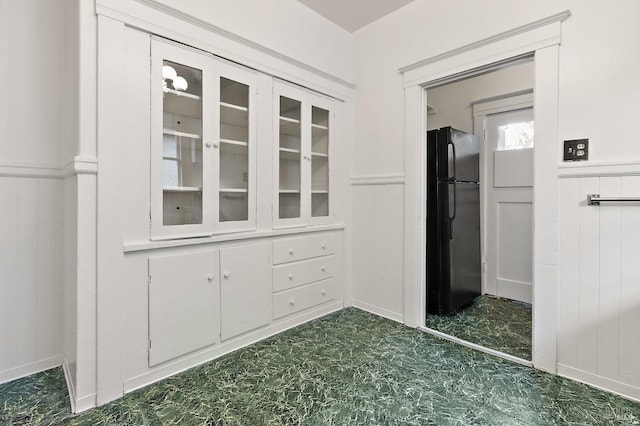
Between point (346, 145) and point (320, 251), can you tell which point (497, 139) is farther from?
point (320, 251)

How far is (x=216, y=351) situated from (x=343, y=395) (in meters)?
0.95

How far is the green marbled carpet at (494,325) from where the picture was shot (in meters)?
2.32

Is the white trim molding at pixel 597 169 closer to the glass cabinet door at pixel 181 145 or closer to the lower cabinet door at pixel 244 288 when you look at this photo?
the lower cabinet door at pixel 244 288

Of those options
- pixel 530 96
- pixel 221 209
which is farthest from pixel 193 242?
pixel 530 96

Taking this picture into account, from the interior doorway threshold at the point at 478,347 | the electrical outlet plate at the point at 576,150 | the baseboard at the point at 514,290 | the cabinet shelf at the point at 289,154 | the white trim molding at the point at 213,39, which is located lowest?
the interior doorway threshold at the point at 478,347

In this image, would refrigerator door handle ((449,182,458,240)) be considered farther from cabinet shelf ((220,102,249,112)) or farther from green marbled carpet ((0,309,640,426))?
cabinet shelf ((220,102,249,112))

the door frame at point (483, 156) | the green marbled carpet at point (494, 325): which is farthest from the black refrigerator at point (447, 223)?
the door frame at point (483, 156)

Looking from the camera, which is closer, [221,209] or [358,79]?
[221,209]

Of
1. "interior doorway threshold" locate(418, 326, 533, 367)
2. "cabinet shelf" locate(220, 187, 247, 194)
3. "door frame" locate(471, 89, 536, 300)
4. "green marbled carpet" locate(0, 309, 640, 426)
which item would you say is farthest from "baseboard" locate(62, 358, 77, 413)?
"door frame" locate(471, 89, 536, 300)

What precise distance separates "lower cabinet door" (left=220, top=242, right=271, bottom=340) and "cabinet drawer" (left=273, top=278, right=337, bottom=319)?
0.34ft

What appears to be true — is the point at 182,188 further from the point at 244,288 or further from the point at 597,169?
the point at 597,169

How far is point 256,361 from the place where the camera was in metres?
2.08

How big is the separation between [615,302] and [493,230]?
1789 millimetres

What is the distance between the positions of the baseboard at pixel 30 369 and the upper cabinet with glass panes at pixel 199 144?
3.72 ft
